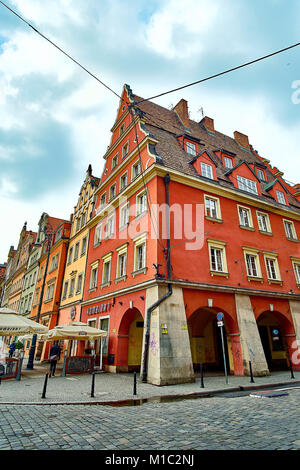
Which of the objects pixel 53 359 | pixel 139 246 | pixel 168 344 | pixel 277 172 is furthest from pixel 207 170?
pixel 53 359

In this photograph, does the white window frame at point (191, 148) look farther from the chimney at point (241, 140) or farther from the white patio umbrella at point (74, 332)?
the white patio umbrella at point (74, 332)

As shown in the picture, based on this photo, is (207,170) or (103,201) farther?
(103,201)

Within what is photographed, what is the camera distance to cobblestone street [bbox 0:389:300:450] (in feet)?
14.7

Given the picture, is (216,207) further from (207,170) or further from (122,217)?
(122,217)

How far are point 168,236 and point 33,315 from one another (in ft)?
84.7

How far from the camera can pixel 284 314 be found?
1812 centimetres

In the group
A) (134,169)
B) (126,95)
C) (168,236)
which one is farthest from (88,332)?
(126,95)

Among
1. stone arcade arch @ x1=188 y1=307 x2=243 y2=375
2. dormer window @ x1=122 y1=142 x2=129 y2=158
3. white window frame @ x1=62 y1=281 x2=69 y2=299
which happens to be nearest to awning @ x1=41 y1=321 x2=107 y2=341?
stone arcade arch @ x1=188 y1=307 x2=243 y2=375

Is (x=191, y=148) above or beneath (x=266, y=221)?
above

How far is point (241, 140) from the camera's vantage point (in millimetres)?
30609

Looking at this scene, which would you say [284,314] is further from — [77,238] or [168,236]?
[77,238]

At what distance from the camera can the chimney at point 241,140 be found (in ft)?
99.8

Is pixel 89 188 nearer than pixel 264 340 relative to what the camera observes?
No

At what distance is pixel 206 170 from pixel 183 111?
379 inches
